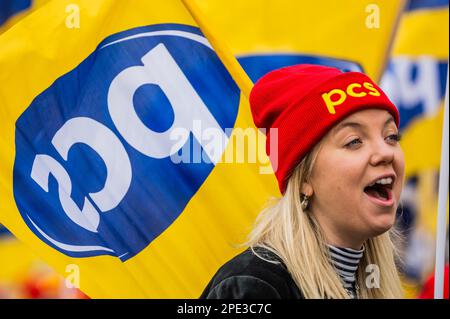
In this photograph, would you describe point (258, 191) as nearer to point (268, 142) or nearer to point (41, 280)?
point (268, 142)

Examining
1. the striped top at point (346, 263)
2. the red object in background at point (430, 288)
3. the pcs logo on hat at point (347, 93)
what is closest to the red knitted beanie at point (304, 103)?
the pcs logo on hat at point (347, 93)

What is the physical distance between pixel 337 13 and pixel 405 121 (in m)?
1.02

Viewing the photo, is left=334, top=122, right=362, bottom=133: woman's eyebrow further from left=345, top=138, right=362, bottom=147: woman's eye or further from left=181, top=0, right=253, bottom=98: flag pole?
left=181, top=0, right=253, bottom=98: flag pole

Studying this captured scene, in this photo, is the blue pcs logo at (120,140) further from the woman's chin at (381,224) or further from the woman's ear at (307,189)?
the woman's chin at (381,224)

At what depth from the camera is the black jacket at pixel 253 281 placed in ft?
7.43

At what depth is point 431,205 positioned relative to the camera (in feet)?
14.7

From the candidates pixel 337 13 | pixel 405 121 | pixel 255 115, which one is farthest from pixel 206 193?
pixel 405 121

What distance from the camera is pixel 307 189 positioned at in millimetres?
2541

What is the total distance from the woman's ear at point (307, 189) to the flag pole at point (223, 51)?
0.77 meters

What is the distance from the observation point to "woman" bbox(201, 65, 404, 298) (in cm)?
240

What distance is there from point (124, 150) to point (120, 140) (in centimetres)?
4

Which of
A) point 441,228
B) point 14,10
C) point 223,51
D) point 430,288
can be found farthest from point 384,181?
point 430,288

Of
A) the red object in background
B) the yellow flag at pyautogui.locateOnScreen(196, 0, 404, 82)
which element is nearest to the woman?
the yellow flag at pyautogui.locateOnScreen(196, 0, 404, 82)

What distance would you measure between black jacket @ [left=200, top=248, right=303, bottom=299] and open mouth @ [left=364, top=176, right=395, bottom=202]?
14.2 inches
